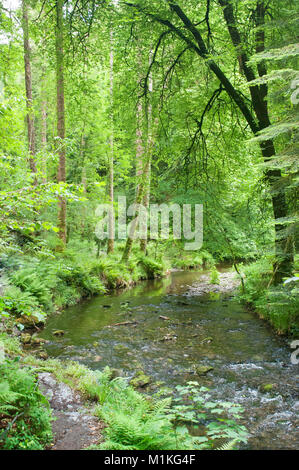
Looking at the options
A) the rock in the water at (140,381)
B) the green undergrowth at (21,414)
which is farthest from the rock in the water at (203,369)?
the green undergrowth at (21,414)

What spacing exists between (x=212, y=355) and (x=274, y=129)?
4.37 metres

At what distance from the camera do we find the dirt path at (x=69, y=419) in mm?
3223

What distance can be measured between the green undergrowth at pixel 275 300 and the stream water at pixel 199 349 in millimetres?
312

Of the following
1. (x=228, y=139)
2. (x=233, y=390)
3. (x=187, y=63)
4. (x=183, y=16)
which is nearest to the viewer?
(x=233, y=390)

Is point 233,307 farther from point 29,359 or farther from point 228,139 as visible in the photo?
point 29,359

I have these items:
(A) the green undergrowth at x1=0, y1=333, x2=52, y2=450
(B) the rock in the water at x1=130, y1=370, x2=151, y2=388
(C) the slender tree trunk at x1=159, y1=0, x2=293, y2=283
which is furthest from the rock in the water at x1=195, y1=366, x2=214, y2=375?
(A) the green undergrowth at x1=0, y1=333, x2=52, y2=450

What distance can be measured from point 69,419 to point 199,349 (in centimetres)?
363

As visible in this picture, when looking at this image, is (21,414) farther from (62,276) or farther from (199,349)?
(62,276)

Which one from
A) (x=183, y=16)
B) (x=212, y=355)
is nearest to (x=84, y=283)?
(x=212, y=355)

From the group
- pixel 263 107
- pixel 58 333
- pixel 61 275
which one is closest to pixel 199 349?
pixel 58 333

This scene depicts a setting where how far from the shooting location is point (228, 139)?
28.4 ft

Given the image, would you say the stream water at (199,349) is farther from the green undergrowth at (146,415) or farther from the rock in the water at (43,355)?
the green undergrowth at (146,415)

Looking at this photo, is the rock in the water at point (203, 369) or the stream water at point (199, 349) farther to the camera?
the rock in the water at point (203, 369)

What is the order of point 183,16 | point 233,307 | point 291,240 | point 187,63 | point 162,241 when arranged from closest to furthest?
point 291,240, point 183,16, point 187,63, point 233,307, point 162,241
